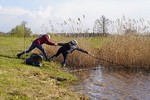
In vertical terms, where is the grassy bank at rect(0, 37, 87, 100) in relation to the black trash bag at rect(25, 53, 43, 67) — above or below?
below

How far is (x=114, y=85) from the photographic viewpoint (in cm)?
1255

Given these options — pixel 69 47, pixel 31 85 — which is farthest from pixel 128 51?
pixel 31 85

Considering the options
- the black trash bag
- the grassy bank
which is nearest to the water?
the grassy bank

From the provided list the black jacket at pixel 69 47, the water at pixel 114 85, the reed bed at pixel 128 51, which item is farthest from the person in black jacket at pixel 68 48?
the reed bed at pixel 128 51

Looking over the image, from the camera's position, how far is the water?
10677 millimetres

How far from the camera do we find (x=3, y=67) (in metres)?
11.5

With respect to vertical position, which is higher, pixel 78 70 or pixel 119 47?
pixel 119 47

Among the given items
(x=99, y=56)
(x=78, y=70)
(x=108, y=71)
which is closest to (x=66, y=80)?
(x=78, y=70)

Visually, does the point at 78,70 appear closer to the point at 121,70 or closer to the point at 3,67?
the point at 121,70

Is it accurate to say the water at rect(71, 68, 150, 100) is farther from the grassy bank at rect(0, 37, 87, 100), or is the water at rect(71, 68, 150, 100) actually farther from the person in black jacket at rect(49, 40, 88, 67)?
the person in black jacket at rect(49, 40, 88, 67)

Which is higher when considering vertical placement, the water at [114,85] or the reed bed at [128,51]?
the reed bed at [128,51]

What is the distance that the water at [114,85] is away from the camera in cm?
1068

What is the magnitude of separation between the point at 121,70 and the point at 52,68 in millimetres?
3875

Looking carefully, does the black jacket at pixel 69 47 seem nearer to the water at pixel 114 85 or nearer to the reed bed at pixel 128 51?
the water at pixel 114 85
